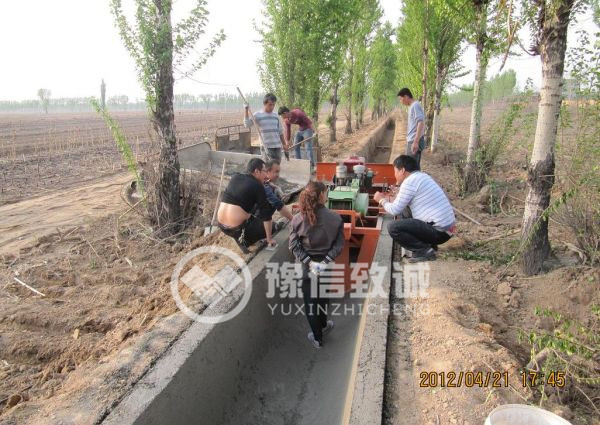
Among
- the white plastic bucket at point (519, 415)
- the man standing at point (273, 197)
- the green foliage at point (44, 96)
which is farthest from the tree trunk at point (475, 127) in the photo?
the green foliage at point (44, 96)

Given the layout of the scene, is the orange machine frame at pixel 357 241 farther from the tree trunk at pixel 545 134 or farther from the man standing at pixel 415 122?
the man standing at pixel 415 122

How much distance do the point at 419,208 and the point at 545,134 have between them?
163 centimetres

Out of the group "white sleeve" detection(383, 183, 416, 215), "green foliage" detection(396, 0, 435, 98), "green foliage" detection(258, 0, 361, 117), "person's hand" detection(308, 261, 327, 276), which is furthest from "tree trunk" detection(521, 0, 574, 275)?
"green foliage" detection(396, 0, 435, 98)

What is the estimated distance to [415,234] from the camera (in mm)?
5195

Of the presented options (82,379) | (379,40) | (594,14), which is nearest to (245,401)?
(82,379)

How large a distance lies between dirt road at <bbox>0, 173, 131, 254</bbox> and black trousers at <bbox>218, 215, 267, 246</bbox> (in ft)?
12.5

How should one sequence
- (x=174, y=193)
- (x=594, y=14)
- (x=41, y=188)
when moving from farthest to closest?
Result: (x=41, y=188)
(x=174, y=193)
(x=594, y=14)

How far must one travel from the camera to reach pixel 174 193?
690 cm

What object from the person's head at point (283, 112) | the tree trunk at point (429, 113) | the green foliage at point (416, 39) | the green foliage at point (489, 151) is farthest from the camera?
the tree trunk at point (429, 113)

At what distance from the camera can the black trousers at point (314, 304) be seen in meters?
4.48

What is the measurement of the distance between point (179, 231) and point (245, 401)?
360 centimetres

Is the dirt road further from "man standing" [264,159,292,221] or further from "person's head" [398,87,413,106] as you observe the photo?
"person's head" [398,87,413,106]

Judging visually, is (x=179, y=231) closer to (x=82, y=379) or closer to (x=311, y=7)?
(x=82, y=379)

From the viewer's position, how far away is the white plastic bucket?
93.0 inches
